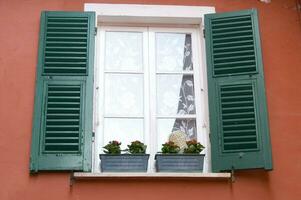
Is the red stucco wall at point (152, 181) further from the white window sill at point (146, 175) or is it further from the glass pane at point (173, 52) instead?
the glass pane at point (173, 52)

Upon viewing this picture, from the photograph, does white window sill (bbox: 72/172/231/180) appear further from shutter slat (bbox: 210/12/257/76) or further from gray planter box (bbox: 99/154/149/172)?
shutter slat (bbox: 210/12/257/76)

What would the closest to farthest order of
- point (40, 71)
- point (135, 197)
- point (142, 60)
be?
point (135, 197)
point (40, 71)
point (142, 60)

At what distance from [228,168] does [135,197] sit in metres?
Answer: 0.82

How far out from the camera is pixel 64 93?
5141 mm

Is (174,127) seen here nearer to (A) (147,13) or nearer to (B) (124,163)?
(B) (124,163)

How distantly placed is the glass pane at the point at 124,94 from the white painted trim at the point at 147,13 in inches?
22.9

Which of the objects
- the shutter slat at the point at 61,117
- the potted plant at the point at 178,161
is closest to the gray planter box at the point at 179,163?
the potted plant at the point at 178,161

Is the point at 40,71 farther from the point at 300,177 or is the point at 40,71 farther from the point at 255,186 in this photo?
the point at 300,177

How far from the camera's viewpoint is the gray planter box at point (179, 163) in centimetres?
496

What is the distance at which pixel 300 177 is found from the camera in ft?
16.5

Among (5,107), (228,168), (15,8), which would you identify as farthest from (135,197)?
(15,8)

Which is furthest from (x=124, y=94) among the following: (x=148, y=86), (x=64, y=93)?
(x=64, y=93)

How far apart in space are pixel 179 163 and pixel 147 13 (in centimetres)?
157

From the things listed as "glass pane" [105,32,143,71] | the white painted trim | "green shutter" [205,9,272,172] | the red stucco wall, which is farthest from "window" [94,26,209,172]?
the red stucco wall
